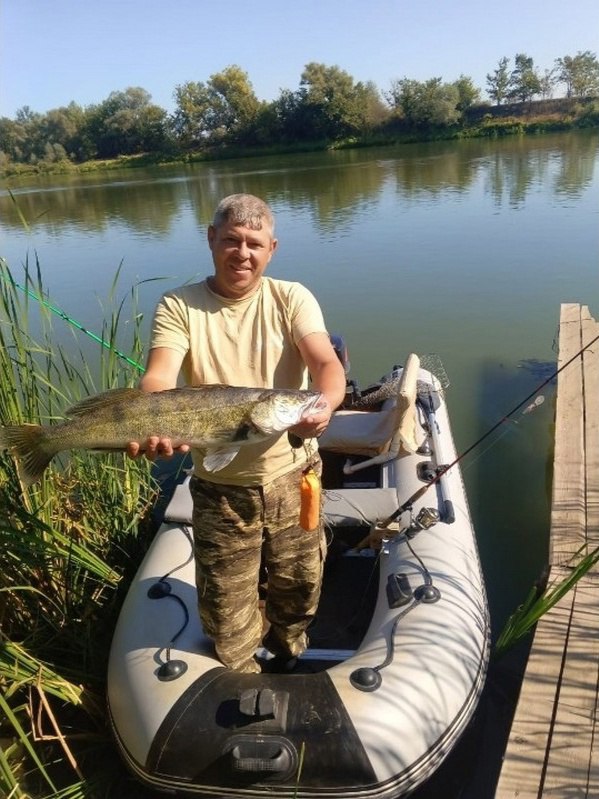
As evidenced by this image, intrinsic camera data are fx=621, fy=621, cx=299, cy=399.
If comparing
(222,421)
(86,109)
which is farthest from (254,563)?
(86,109)

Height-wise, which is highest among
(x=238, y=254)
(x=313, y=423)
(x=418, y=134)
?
(x=418, y=134)

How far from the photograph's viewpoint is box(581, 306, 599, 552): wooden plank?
3961mm

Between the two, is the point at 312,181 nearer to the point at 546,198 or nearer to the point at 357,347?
the point at 546,198

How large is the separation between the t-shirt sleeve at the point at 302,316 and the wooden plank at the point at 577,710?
199 centimetres

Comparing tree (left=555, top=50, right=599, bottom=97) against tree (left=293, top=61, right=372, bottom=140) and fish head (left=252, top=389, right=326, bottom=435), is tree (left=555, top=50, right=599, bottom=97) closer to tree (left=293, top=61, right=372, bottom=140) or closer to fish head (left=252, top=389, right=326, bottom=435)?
tree (left=293, top=61, right=372, bottom=140)

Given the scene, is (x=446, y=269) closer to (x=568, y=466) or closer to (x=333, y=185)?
(x=568, y=466)

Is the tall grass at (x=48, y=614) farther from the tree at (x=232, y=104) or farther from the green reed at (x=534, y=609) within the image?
the tree at (x=232, y=104)

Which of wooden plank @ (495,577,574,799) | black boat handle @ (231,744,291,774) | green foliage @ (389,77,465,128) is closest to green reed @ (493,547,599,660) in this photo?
wooden plank @ (495,577,574,799)

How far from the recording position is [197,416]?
7.54 ft

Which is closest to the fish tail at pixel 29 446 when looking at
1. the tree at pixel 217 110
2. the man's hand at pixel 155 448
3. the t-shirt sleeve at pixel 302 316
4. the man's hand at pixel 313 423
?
the man's hand at pixel 155 448

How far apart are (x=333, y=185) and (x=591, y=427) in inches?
913

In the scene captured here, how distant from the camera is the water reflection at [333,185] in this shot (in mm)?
20547

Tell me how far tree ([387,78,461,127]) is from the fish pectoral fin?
5609 cm

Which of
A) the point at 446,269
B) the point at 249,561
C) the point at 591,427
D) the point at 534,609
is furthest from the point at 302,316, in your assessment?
the point at 446,269
